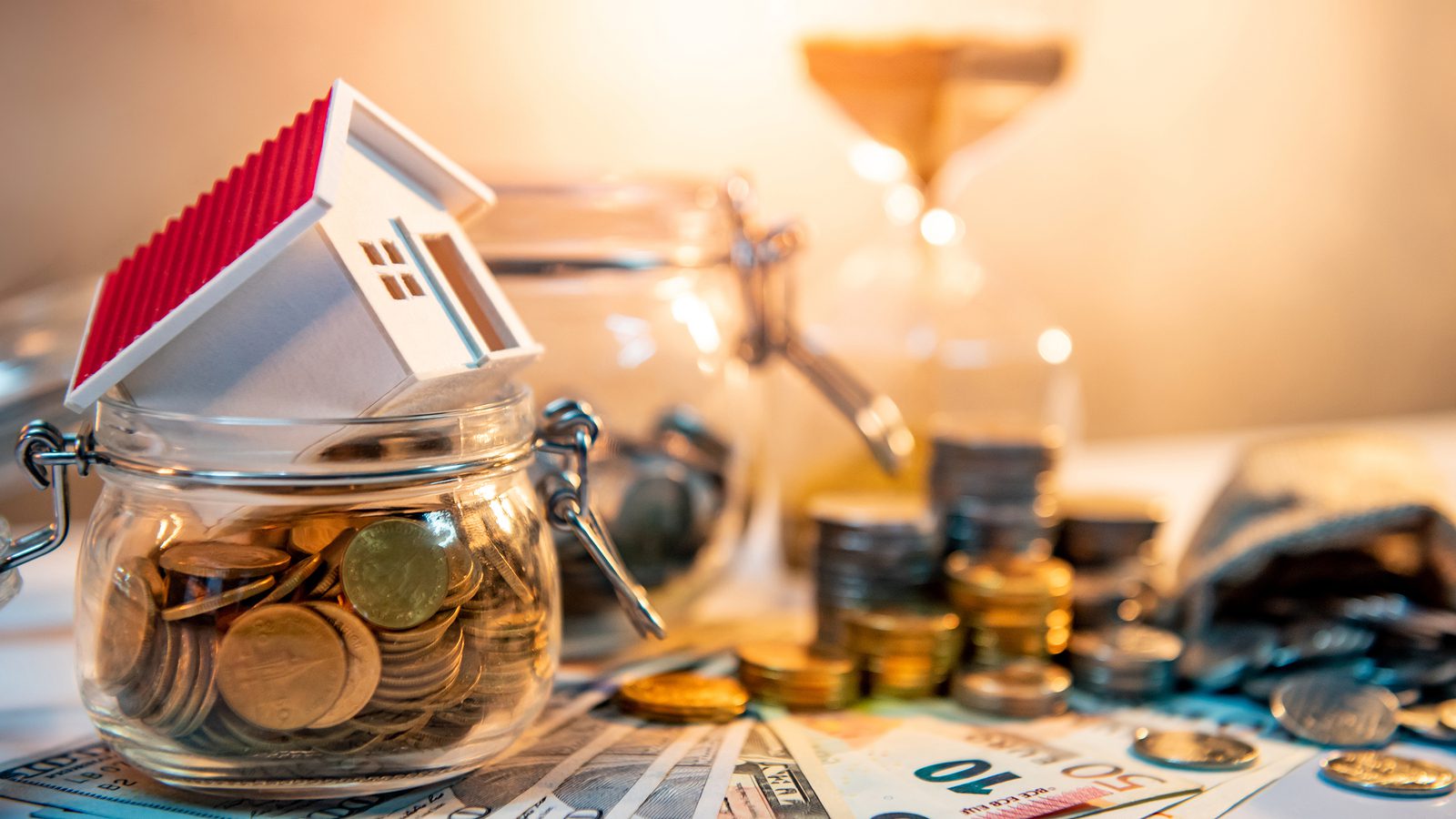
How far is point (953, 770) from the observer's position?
679 millimetres

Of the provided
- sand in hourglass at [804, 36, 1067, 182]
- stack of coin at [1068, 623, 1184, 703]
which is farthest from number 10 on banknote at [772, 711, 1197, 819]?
sand in hourglass at [804, 36, 1067, 182]

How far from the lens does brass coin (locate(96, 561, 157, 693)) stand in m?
0.56

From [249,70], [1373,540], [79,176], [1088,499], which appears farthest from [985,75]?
[79,176]

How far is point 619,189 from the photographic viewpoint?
2.79 feet

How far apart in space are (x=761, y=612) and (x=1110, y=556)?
26 cm

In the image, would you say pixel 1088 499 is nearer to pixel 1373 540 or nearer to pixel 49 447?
pixel 1373 540

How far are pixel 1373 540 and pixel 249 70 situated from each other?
936 mm

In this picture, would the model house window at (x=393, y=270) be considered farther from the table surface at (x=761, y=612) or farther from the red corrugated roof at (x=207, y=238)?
the table surface at (x=761, y=612)

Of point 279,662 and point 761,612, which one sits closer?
point 279,662

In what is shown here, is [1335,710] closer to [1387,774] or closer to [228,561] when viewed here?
[1387,774]

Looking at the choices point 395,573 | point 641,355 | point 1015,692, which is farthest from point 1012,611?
point 395,573

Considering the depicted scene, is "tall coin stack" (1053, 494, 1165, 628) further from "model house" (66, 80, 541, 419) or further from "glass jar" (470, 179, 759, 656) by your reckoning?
"model house" (66, 80, 541, 419)

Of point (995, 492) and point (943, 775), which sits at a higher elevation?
point (995, 492)

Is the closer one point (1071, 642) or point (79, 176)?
point (1071, 642)
